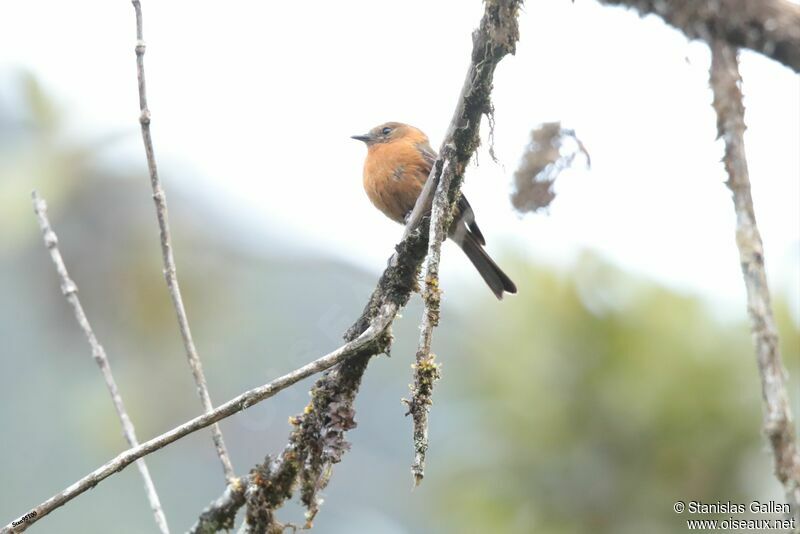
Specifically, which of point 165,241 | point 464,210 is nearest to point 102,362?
point 165,241

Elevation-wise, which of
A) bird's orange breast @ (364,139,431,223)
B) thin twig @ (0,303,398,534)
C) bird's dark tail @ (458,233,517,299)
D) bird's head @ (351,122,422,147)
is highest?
bird's head @ (351,122,422,147)

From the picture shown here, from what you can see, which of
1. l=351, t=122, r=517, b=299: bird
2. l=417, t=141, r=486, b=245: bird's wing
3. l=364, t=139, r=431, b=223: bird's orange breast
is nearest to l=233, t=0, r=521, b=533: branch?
l=417, t=141, r=486, b=245: bird's wing

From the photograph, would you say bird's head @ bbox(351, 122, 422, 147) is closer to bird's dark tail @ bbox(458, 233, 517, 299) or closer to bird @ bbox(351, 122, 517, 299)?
bird @ bbox(351, 122, 517, 299)

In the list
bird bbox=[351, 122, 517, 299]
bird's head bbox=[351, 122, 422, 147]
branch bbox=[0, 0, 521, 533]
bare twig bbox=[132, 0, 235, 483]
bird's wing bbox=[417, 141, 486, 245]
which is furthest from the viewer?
bird's head bbox=[351, 122, 422, 147]

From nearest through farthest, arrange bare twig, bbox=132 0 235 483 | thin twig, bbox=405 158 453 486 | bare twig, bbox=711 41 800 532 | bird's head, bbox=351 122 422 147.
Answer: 1. bare twig, bbox=711 41 800 532
2. thin twig, bbox=405 158 453 486
3. bare twig, bbox=132 0 235 483
4. bird's head, bbox=351 122 422 147

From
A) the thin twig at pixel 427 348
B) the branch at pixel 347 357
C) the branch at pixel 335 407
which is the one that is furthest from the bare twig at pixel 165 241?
the thin twig at pixel 427 348

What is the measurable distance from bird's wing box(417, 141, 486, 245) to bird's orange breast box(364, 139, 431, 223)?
0.15 feet

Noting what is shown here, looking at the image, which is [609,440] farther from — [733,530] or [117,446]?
[117,446]

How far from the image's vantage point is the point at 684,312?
26.0 feet

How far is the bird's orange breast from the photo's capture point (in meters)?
5.93

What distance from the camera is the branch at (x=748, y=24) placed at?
2381 millimetres

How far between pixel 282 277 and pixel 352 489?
545 cm

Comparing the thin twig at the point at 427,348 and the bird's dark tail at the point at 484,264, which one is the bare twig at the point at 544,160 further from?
the bird's dark tail at the point at 484,264

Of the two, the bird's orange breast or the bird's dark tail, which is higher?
the bird's orange breast
